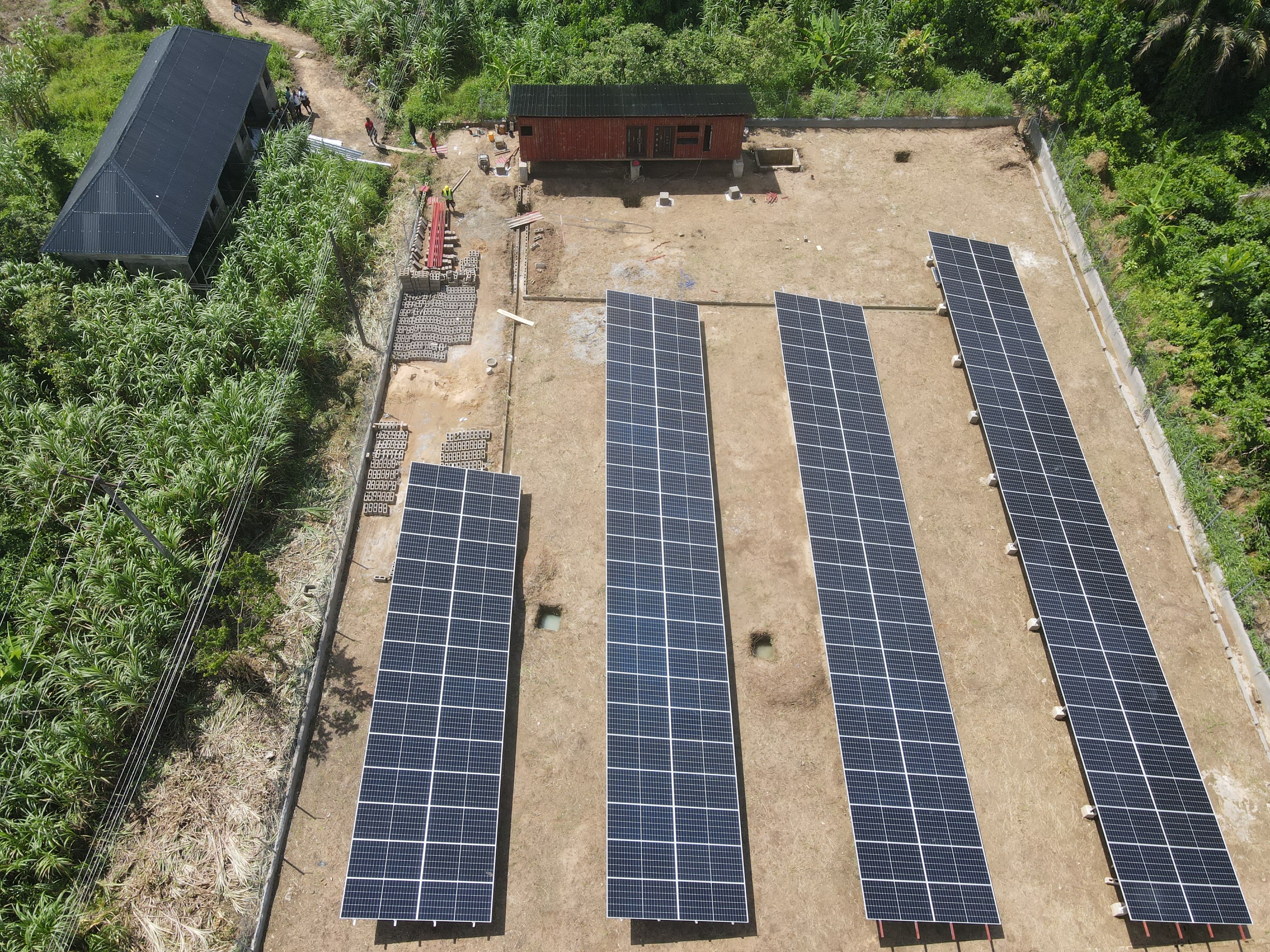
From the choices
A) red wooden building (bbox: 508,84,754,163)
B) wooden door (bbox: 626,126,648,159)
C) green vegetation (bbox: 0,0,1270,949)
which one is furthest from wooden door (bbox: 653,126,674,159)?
green vegetation (bbox: 0,0,1270,949)

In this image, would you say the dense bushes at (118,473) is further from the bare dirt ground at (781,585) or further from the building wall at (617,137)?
the building wall at (617,137)

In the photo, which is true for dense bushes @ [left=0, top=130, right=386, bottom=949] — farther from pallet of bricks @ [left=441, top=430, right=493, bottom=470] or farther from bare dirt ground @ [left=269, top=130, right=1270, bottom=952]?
pallet of bricks @ [left=441, top=430, right=493, bottom=470]

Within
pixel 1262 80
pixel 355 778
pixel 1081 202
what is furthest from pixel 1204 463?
pixel 355 778

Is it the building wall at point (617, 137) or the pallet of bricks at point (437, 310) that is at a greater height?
the building wall at point (617, 137)

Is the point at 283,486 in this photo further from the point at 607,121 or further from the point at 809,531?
the point at 607,121

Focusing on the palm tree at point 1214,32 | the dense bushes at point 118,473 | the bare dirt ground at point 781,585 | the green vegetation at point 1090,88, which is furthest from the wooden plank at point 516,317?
the palm tree at point 1214,32

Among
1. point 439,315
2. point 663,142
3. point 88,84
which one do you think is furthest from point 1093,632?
point 88,84
